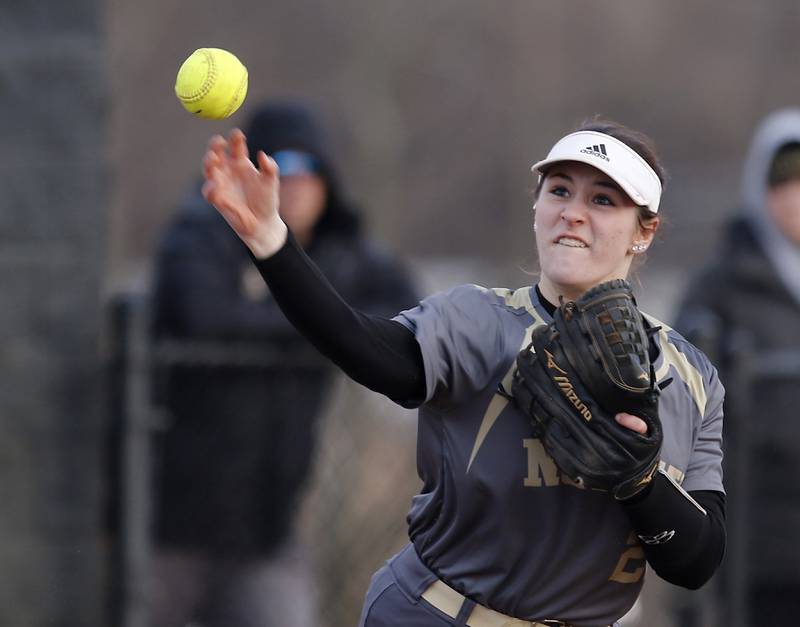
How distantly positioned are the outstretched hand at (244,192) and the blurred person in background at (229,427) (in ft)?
7.80

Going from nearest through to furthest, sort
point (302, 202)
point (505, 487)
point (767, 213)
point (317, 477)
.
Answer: point (505, 487), point (302, 202), point (317, 477), point (767, 213)

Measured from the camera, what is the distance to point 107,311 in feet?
17.7

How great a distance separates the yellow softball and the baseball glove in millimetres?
787

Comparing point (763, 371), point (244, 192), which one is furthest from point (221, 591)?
point (244, 192)

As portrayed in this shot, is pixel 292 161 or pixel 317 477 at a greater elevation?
pixel 292 161

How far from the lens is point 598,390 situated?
9.82ft

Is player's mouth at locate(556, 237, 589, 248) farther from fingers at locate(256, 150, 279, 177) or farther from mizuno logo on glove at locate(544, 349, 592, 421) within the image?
fingers at locate(256, 150, 279, 177)

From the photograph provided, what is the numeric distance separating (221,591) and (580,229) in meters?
2.65

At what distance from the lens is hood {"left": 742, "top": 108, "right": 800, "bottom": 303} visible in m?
5.70

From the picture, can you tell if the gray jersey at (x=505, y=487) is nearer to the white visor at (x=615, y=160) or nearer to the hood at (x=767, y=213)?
the white visor at (x=615, y=160)

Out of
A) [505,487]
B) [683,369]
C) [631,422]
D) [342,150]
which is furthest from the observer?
[342,150]

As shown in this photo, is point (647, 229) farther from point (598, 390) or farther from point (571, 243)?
point (598, 390)

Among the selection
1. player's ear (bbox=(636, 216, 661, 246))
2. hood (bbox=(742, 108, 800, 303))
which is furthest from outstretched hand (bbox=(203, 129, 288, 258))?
hood (bbox=(742, 108, 800, 303))

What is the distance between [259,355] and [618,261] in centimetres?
236
